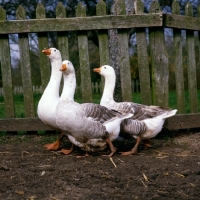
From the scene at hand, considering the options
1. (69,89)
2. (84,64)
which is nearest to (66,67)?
(69,89)

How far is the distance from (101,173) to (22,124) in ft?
7.62

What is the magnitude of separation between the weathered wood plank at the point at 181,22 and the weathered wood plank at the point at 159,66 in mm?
166

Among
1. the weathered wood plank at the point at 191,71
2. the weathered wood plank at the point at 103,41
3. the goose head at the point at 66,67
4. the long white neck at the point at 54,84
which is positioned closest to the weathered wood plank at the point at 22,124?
the long white neck at the point at 54,84

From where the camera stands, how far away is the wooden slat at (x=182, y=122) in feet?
18.5

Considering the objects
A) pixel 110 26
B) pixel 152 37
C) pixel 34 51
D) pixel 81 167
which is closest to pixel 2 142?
pixel 81 167

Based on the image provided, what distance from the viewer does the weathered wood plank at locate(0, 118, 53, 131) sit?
18.4 feet

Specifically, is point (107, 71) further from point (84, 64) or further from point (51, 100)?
point (51, 100)

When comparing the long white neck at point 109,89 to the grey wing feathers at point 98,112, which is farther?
the long white neck at point 109,89

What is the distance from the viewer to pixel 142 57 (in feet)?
18.2

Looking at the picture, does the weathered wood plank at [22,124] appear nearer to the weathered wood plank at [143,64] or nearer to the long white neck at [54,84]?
the long white neck at [54,84]

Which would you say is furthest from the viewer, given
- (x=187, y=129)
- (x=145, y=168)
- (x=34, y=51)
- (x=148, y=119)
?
(x=34, y=51)

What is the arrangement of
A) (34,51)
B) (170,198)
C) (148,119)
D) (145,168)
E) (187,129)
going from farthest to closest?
(34,51), (187,129), (148,119), (145,168), (170,198)

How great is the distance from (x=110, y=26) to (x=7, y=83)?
1825 millimetres

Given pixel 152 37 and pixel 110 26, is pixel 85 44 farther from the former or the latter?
pixel 152 37
